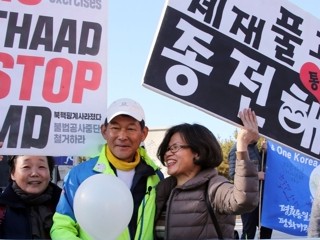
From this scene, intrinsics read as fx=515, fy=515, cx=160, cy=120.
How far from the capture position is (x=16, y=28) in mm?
3025

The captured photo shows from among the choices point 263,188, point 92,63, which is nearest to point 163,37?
point 92,63

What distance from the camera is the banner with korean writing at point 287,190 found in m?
6.07

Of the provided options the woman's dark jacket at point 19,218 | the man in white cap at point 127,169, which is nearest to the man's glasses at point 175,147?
the man in white cap at point 127,169

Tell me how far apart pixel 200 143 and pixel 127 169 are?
1.38 feet

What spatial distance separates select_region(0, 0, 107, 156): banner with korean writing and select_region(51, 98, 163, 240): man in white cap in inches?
12.4

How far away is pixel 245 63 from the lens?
3.13m

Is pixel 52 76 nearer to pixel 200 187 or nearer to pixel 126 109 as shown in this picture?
pixel 126 109

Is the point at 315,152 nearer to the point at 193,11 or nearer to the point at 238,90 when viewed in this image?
the point at 238,90

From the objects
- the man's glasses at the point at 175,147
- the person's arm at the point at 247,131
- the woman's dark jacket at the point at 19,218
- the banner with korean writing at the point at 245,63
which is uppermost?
the banner with korean writing at the point at 245,63

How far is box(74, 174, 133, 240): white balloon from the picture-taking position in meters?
→ 2.17

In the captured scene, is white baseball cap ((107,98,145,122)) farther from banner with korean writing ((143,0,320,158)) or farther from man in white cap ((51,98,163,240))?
banner with korean writing ((143,0,320,158))

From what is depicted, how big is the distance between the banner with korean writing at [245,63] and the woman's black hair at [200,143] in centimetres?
17

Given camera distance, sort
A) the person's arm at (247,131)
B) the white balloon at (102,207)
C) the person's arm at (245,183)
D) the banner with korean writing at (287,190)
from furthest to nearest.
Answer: the banner with korean writing at (287,190) < the person's arm at (247,131) < the person's arm at (245,183) < the white balloon at (102,207)

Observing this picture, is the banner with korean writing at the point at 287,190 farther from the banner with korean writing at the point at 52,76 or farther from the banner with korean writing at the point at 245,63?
the banner with korean writing at the point at 52,76
